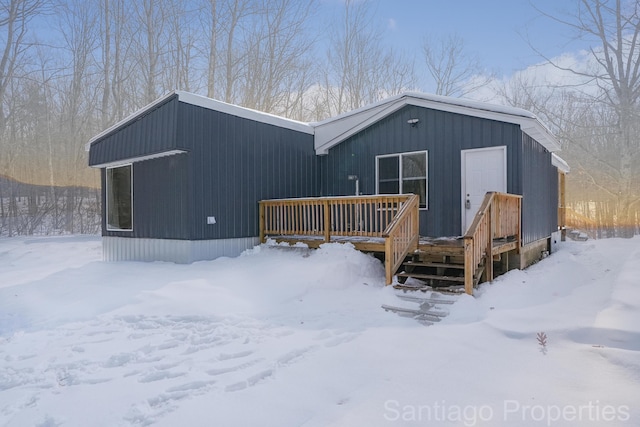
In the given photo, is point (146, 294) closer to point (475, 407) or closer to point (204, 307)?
point (204, 307)

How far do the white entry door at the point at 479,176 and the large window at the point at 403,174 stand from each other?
901 mm

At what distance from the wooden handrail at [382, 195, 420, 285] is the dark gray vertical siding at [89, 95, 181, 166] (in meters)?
4.47

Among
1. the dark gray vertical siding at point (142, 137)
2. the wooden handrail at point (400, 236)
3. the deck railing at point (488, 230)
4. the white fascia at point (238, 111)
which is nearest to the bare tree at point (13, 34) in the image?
the dark gray vertical siding at point (142, 137)

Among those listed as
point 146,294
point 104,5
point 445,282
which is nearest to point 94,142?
point 146,294

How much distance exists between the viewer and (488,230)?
6.33 m

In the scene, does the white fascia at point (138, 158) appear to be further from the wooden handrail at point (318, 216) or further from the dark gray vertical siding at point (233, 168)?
the wooden handrail at point (318, 216)

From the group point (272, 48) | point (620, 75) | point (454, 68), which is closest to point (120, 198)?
point (272, 48)

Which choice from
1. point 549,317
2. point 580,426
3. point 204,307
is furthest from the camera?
point 204,307

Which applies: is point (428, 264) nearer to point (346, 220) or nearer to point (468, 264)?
point (468, 264)

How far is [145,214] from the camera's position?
884 cm

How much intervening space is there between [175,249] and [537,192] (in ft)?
27.5

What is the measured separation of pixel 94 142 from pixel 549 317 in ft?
34.5

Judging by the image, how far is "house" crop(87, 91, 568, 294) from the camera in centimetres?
774

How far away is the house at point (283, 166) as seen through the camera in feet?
25.4
